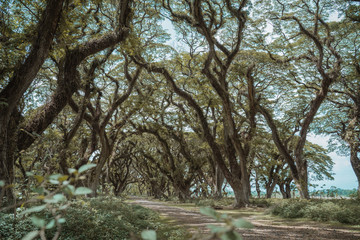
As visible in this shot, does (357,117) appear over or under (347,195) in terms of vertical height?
over

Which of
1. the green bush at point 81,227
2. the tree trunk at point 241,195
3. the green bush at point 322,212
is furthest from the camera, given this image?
the tree trunk at point 241,195

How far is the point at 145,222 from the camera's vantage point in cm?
683

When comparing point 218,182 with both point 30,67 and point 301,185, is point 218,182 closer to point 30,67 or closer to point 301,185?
point 301,185

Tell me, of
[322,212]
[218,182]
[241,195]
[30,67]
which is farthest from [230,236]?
[218,182]

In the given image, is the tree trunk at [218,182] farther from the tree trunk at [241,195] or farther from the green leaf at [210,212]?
the green leaf at [210,212]

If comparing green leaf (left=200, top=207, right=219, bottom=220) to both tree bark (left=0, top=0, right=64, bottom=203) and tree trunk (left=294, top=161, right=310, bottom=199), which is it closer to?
tree bark (left=0, top=0, right=64, bottom=203)

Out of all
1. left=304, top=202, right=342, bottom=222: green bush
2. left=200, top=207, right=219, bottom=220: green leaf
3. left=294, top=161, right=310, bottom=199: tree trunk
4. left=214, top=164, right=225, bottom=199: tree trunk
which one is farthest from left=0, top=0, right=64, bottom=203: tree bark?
left=214, top=164, right=225, bottom=199: tree trunk

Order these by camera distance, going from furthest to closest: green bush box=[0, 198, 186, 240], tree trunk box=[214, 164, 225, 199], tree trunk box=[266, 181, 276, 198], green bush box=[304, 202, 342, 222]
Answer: tree trunk box=[266, 181, 276, 198] < tree trunk box=[214, 164, 225, 199] < green bush box=[304, 202, 342, 222] < green bush box=[0, 198, 186, 240]

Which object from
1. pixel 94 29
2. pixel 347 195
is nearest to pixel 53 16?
pixel 94 29

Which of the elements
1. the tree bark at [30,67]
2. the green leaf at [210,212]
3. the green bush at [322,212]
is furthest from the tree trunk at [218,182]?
the green leaf at [210,212]

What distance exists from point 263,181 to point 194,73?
15.7 meters

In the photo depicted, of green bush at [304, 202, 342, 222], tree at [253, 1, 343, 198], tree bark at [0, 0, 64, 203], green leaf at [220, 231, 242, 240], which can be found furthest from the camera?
tree at [253, 1, 343, 198]

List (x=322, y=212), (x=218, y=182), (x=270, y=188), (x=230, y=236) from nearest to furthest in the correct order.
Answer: (x=230, y=236) → (x=322, y=212) → (x=218, y=182) → (x=270, y=188)

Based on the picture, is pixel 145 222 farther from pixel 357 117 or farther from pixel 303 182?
pixel 357 117
